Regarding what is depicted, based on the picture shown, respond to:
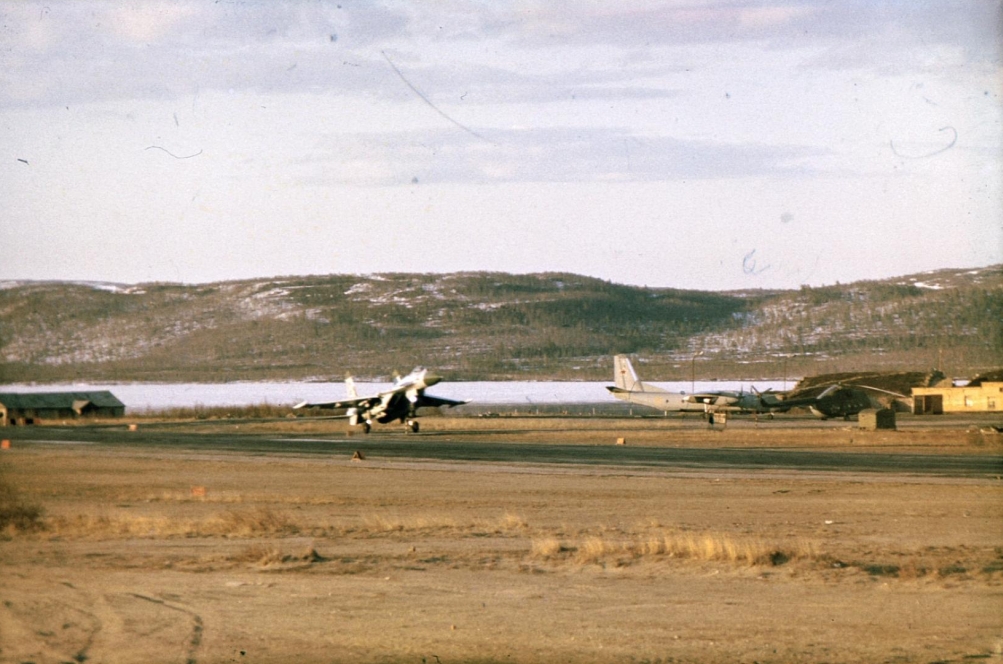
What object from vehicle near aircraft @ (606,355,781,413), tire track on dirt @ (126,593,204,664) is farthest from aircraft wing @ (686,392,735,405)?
tire track on dirt @ (126,593,204,664)

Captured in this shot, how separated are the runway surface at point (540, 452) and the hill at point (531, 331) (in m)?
59.2

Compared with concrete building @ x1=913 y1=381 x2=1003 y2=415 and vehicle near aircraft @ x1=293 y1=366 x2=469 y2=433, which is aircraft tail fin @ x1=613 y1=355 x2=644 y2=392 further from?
vehicle near aircraft @ x1=293 y1=366 x2=469 y2=433

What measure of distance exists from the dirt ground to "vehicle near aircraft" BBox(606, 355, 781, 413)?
121 feet

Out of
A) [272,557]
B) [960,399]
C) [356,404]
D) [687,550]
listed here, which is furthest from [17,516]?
[960,399]

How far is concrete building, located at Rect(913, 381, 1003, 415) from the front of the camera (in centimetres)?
7231

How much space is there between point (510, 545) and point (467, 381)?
121m

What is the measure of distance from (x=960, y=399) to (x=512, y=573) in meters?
65.7

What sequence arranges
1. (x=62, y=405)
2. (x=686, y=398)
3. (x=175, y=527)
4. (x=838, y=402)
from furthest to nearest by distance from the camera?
(x=62, y=405)
(x=686, y=398)
(x=838, y=402)
(x=175, y=527)

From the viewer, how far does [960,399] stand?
74875 millimetres

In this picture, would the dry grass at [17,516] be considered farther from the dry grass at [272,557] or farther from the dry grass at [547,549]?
the dry grass at [547,549]

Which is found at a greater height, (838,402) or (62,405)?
(838,402)

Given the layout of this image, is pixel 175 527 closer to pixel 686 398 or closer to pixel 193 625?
pixel 193 625

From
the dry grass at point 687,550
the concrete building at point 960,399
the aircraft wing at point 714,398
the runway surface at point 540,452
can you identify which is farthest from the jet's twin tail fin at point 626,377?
the dry grass at point 687,550

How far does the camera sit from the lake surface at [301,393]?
98.3 m
